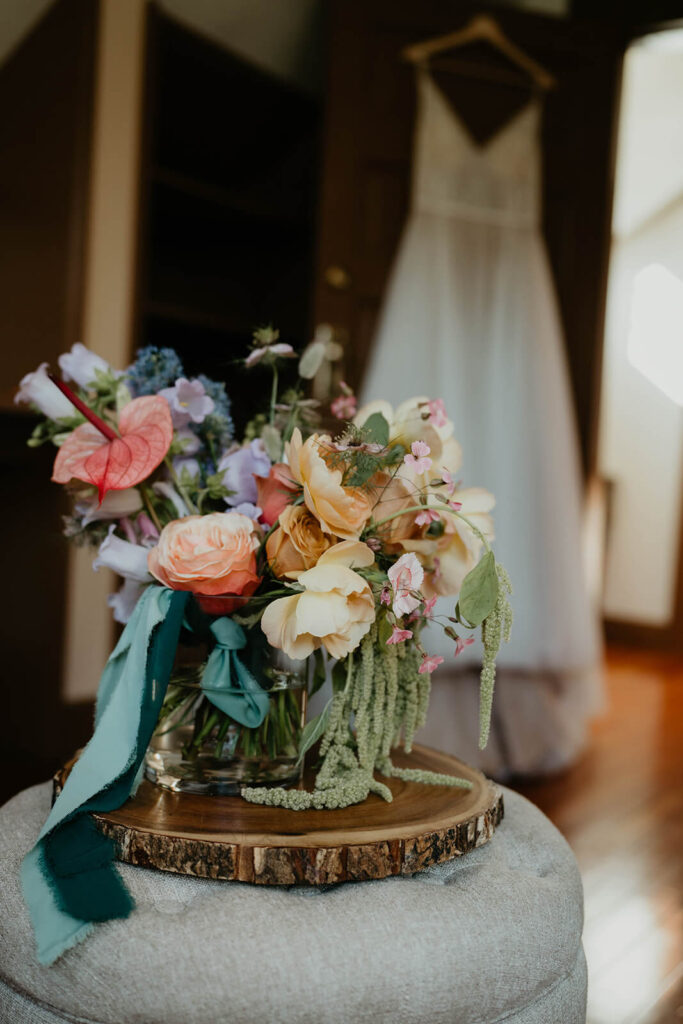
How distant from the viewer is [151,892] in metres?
0.73

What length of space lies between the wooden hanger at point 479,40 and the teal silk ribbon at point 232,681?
2.21 metres

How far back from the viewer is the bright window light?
192 inches

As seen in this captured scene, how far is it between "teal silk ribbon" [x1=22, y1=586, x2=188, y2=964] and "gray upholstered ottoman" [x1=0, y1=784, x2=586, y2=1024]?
0.02 metres

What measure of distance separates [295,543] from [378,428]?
0.46ft

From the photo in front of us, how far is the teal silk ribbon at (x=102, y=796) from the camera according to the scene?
0.69 meters

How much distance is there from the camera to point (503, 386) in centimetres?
250

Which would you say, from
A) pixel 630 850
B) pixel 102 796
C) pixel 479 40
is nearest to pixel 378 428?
pixel 102 796

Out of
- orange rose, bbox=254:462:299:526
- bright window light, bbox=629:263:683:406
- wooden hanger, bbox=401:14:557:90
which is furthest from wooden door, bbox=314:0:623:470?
bright window light, bbox=629:263:683:406

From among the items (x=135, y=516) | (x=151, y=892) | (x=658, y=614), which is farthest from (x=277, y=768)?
(x=658, y=614)

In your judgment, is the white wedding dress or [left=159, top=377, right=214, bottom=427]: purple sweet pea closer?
[left=159, top=377, right=214, bottom=427]: purple sweet pea

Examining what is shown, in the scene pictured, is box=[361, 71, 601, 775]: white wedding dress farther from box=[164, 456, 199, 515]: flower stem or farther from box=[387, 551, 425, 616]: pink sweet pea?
box=[387, 551, 425, 616]: pink sweet pea

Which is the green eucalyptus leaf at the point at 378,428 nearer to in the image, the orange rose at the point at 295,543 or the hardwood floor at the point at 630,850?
the orange rose at the point at 295,543

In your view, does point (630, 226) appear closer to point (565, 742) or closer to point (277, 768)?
point (565, 742)

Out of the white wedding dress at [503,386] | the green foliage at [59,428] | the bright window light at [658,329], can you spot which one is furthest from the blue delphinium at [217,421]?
the bright window light at [658,329]
